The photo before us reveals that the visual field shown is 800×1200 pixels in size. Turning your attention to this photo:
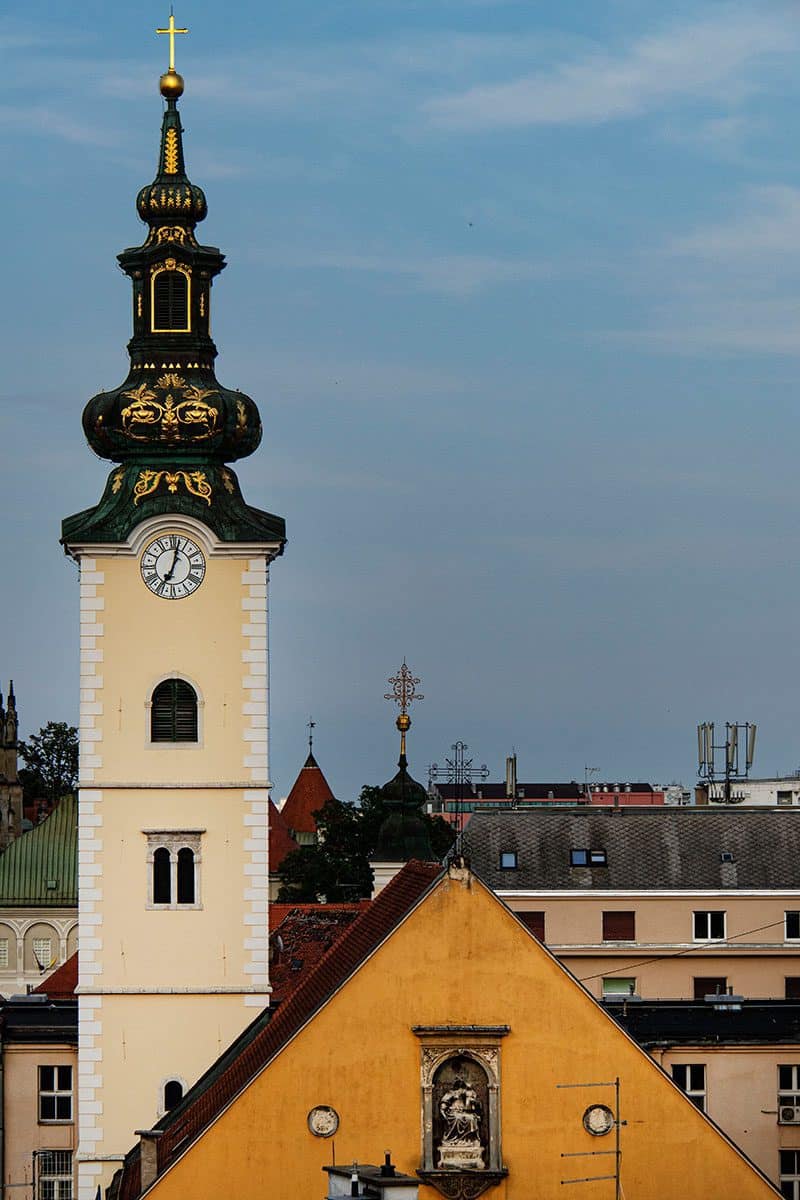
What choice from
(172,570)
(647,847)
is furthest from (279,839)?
(172,570)

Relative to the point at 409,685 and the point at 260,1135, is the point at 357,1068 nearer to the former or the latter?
the point at 260,1135

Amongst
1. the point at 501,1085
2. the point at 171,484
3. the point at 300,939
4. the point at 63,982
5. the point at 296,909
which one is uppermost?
the point at 171,484

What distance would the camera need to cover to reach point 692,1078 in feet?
196

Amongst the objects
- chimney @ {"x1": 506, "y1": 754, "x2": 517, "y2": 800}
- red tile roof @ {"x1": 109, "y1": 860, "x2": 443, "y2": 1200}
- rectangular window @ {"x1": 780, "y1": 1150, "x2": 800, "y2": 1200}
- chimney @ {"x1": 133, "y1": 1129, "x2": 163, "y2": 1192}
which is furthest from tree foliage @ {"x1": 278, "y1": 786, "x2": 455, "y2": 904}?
chimney @ {"x1": 133, "y1": 1129, "x2": 163, "y2": 1192}

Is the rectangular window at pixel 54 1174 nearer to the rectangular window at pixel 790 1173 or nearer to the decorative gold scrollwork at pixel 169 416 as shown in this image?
the rectangular window at pixel 790 1173

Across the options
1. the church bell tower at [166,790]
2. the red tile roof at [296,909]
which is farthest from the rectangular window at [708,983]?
the church bell tower at [166,790]

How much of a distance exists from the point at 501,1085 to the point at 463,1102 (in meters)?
0.55

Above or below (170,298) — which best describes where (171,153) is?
above

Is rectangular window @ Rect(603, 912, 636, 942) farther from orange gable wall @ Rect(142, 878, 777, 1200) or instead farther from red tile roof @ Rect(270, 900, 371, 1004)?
orange gable wall @ Rect(142, 878, 777, 1200)

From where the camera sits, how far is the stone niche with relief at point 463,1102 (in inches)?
1908

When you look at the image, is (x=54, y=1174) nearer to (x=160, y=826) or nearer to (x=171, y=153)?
(x=160, y=826)

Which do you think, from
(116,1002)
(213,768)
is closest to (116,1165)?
(116,1002)

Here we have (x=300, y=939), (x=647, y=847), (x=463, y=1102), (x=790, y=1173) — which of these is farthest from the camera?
(x=647, y=847)

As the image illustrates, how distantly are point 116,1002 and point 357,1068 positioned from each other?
1193 centimetres
